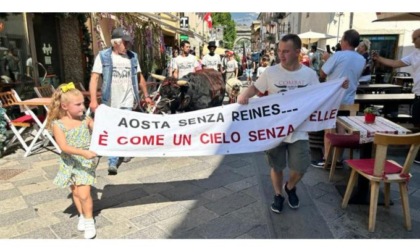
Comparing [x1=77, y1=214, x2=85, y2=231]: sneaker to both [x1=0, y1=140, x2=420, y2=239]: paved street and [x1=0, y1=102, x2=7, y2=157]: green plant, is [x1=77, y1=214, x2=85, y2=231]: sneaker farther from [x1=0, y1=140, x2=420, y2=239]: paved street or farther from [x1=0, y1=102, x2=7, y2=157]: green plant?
[x1=0, y1=102, x2=7, y2=157]: green plant

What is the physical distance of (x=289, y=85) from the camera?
3176mm

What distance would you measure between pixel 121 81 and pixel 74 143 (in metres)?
1.68

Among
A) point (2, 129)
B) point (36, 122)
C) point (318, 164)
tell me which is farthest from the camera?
point (36, 122)

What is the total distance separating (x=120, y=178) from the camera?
436cm

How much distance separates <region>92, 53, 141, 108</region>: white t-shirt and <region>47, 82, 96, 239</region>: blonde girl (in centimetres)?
140

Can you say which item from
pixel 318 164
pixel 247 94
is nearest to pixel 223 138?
pixel 247 94

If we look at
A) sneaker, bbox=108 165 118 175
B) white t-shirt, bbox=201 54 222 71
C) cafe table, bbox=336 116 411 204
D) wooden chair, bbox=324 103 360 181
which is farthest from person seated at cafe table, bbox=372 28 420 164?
white t-shirt, bbox=201 54 222 71

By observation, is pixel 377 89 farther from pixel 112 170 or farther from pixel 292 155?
pixel 112 170

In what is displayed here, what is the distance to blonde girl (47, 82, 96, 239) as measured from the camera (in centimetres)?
274

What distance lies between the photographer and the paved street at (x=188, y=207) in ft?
9.97

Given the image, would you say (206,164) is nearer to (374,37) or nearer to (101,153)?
(101,153)

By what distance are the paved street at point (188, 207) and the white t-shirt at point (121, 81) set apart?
971 millimetres

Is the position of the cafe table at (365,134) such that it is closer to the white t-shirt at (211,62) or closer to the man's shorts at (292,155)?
the man's shorts at (292,155)
